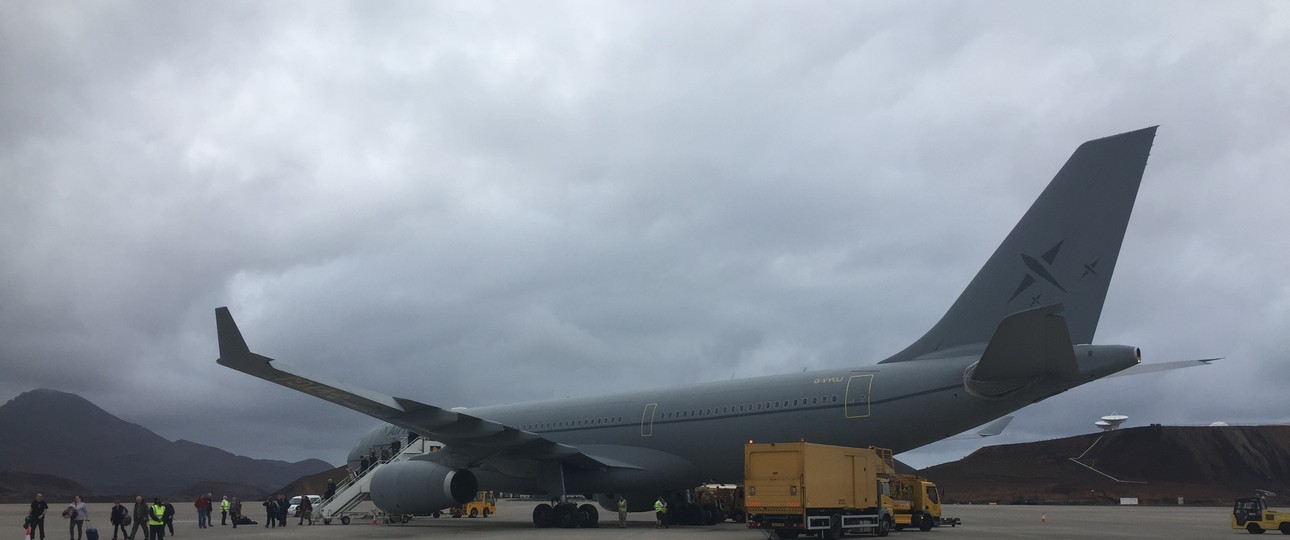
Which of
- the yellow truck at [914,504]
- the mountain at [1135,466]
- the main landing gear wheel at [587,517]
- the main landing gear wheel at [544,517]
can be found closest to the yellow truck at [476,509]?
the main landing gear wheel at [544,517]

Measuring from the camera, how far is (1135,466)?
82.8 m

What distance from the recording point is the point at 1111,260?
17.1 meters

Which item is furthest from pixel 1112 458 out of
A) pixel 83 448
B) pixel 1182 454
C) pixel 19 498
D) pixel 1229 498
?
pixel 83 448

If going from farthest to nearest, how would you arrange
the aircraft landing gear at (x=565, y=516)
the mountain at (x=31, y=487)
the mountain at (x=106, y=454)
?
the mountain at (x=106, y=454), the mountain at (x=31, y=487), the aircraft landing gear at (x=565, y=516)

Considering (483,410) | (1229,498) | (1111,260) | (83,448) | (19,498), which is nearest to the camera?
(1111,260)

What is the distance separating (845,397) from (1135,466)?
7423cm

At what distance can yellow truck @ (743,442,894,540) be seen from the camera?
55.9ft

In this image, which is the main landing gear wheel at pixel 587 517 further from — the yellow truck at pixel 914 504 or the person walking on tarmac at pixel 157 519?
the person walking on tarmac at pixel 157 519

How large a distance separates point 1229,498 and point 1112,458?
1294cm

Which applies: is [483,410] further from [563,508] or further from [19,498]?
[19,498]

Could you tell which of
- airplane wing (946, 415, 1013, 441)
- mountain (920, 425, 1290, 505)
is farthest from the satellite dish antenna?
airplane wing (946, 415, 1013, 441)

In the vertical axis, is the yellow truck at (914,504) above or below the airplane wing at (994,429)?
below

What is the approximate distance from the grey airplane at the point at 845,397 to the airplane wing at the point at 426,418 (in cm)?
4

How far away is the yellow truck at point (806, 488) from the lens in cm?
1705
